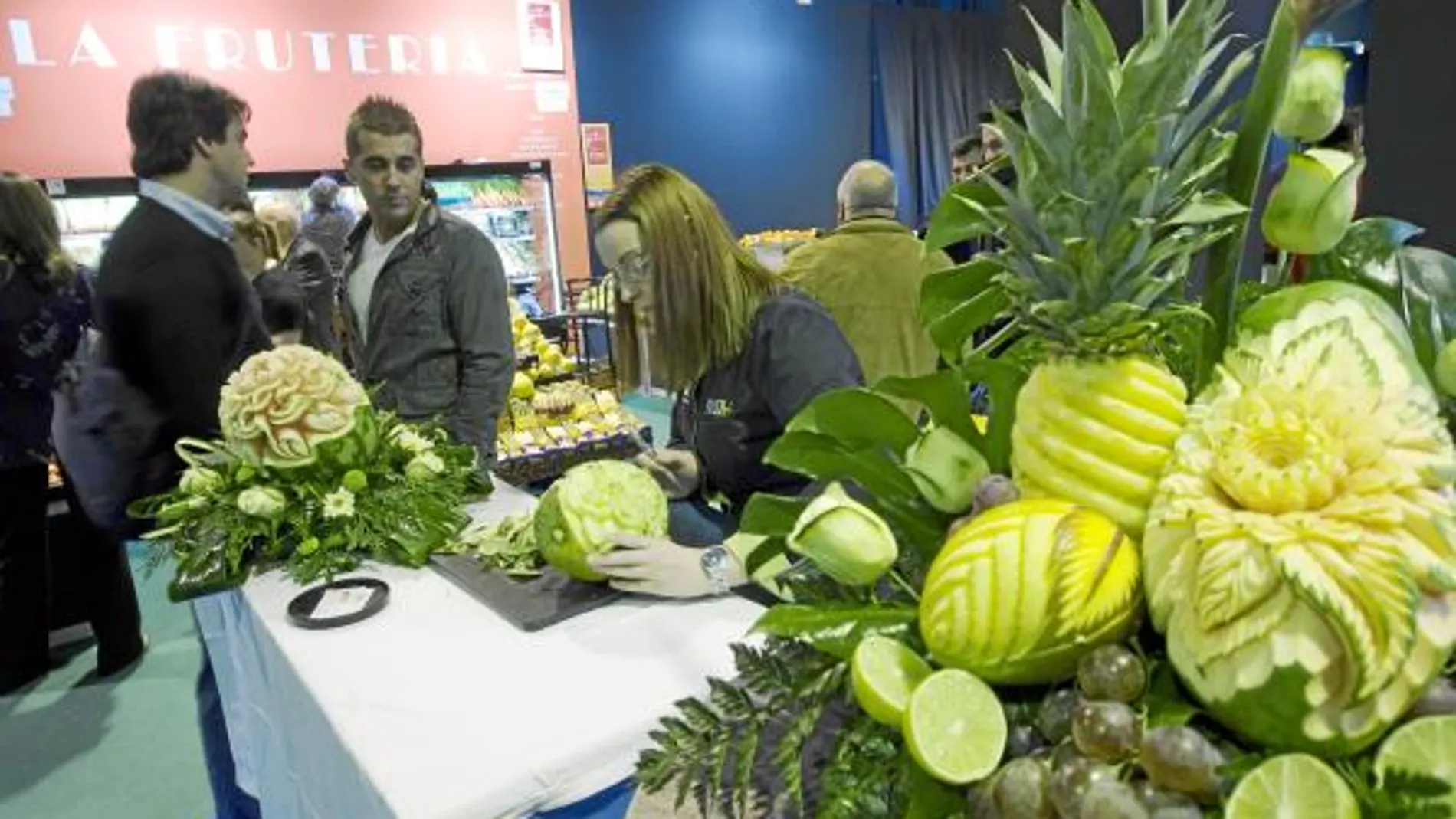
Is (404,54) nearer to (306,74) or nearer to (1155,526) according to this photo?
(306,74)

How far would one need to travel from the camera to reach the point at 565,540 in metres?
1.34

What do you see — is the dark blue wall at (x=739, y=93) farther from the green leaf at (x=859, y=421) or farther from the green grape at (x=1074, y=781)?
the green grape at (x=1074, y=781)

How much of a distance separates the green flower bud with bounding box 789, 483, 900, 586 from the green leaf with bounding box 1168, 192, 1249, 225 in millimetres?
256

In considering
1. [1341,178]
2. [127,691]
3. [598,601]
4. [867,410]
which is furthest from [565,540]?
[127,691]

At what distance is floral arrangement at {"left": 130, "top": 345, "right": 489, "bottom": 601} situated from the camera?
1550 mm

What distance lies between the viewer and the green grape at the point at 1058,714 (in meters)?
0.54

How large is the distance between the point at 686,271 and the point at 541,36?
5.79 m

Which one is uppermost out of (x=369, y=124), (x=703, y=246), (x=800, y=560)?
Result: (x=369, y=124)

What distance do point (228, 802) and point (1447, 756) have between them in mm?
Answer: 2204

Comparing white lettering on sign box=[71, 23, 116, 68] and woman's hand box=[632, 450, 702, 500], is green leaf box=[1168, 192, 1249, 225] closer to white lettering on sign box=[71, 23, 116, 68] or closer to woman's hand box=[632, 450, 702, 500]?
woman's hand box=[632, 450, 702, 500]

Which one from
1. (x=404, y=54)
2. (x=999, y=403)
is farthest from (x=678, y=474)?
(x=404, y=54)

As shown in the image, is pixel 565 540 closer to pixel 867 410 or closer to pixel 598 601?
pixel 598 601

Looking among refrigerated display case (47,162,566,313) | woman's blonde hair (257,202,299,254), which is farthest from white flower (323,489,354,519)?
Answer: refrigerated display case (47,162,566,313)

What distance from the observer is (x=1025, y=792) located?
507 millimetres
